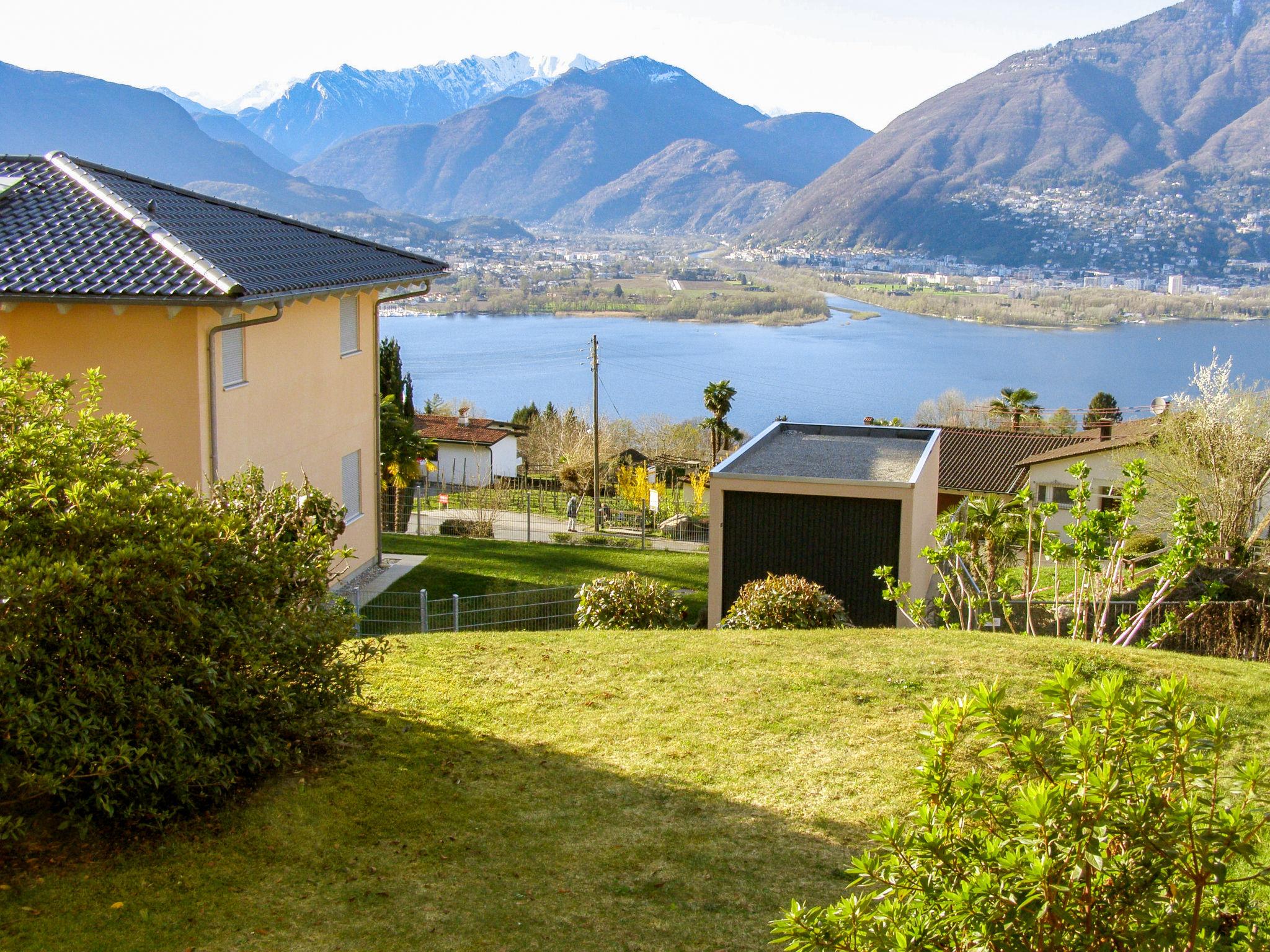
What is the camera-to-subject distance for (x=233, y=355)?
1237 centimetres

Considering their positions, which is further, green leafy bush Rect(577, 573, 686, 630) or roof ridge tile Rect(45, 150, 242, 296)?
green leafy bush Rect(577, 573, 686, 630)

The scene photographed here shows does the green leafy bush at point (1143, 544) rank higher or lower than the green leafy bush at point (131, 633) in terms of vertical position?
lower

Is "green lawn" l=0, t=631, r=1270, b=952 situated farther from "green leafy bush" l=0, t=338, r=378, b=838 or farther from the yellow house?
the yellow house

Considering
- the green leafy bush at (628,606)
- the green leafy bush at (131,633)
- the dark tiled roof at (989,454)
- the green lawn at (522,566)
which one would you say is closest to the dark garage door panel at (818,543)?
the green leafy bush at (628,606)

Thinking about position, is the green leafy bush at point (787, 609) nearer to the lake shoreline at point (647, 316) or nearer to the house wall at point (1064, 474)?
the house wall at point (1064, 474)

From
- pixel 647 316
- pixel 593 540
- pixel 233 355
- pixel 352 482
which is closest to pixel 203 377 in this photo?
pixel 233 355

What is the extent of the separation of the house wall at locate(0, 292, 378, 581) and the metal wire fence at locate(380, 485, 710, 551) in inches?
559

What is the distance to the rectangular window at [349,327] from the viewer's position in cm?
1541

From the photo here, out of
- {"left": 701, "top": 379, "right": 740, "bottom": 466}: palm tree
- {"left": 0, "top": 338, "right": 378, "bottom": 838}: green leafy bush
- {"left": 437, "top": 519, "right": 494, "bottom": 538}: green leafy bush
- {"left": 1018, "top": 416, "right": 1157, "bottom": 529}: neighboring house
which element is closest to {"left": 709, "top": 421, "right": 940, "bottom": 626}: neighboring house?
{"left": 0, "top": 338, "right": 378, "bottom": 838}: green leafy bush

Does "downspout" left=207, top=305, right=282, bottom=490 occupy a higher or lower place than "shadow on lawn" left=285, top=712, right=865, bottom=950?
higher

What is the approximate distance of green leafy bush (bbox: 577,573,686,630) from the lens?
453 inches

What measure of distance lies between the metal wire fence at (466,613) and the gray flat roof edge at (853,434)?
113 inches

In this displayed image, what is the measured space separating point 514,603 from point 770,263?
624 feet

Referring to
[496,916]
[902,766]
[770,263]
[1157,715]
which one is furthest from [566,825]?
[770,263]
